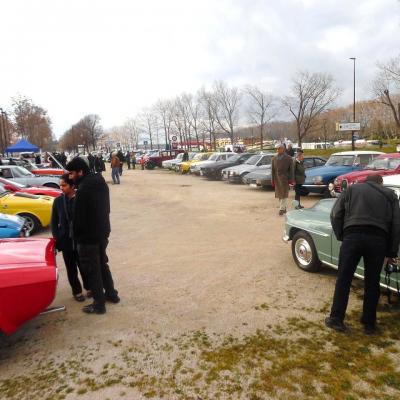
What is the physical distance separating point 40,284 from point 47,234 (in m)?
5.43

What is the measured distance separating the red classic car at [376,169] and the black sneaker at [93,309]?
823 centimetres

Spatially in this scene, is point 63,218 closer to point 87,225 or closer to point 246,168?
point 87,225

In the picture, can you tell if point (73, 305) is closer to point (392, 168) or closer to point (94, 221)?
point (94, 221)

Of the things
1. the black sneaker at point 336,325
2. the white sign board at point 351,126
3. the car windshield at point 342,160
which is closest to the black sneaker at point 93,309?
the black sneaker at point 336,325

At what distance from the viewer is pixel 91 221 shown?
12.4ft

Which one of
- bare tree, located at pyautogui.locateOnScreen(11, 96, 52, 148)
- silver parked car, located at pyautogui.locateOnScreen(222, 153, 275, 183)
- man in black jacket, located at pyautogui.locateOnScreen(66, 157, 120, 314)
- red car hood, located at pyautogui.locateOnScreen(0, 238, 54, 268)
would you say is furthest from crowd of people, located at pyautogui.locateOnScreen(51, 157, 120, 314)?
bare tree, located at pyautogui.locateOnScreen(11, 96, 52, 148)

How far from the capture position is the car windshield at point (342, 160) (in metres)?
12.9

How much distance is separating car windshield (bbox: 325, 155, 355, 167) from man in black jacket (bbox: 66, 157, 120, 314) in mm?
11019

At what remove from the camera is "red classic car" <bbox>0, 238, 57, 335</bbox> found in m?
3.12

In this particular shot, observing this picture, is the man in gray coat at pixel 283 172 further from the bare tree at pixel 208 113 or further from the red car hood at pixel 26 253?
the bare tree at pixel 208 113

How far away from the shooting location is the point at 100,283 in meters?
4.02

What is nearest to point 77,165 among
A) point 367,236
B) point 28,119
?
point 367,236

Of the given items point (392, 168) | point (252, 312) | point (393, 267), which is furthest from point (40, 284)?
point (392, 168)

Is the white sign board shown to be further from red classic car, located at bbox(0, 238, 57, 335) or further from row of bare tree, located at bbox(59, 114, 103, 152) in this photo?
row of bare tree, located at bbox(59, 114, 103, 152)
